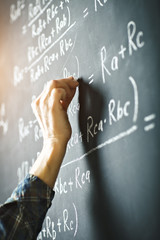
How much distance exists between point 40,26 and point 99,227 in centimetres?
81

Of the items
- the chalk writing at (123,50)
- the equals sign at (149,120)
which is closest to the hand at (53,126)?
the chalk writing at (123,50)

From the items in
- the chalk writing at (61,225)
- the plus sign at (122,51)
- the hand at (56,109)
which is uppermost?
the plus sign at (122,51)

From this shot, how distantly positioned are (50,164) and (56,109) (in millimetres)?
161

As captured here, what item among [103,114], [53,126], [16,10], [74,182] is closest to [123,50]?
[103,114]

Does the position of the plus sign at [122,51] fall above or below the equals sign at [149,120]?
above

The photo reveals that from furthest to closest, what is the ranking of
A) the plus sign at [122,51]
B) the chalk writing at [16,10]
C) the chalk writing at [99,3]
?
1. the chalk writing at [16,10]
2. the chalk writing at [99,3]
3. the plus sign at [122,51]

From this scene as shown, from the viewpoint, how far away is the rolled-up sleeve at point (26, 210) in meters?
0.90

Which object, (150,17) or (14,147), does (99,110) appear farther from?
(14,147)

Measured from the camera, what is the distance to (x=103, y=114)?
0.95m

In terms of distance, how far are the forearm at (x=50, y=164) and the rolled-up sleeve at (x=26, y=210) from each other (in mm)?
17

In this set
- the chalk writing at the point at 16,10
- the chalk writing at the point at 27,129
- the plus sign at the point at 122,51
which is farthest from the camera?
the chalk writing at the point at 16,10

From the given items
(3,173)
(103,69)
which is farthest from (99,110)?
(3,173)

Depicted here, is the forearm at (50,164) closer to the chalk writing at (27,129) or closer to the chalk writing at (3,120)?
the chalk writing at (27,129)

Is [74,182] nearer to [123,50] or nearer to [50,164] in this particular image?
[50,164]
